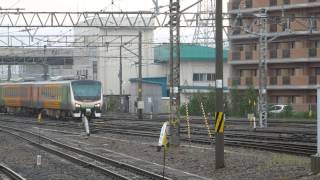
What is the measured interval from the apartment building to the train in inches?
651

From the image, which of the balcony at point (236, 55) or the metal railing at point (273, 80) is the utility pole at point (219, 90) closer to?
the metal railing at point (273, 80)

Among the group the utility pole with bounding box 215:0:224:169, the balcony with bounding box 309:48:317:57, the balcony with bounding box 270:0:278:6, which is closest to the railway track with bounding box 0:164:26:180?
the utility pole with bounding box 215:0:224:169

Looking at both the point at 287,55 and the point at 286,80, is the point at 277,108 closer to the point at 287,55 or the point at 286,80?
the point at 286,80

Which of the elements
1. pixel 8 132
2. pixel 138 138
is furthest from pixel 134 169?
pixel 8 132

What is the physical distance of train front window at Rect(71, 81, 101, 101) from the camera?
4575 cm

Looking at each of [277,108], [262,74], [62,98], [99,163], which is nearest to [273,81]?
[277,108]

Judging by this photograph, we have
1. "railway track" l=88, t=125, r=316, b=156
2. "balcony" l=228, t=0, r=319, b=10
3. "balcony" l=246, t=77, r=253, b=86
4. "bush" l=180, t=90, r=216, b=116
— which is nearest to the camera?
"railway track" l=88, t=125, r=316, b=156

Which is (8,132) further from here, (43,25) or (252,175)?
(252,175)

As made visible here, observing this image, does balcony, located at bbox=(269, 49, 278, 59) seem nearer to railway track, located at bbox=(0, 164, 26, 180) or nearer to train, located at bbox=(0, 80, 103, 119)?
train, located at bbox=(0, 80, 103, 119)

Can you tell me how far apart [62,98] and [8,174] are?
1203 inches

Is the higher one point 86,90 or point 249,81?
point 249,81

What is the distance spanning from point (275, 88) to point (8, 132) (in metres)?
32.6

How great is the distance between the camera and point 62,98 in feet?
153

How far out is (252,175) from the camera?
51.4ft
